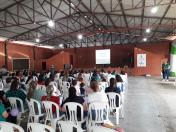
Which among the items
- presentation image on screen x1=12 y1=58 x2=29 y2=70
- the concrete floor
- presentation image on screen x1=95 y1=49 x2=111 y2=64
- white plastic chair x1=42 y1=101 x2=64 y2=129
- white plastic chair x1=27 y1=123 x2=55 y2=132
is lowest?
the concrete floor

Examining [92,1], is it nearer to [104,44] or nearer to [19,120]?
[19,120]

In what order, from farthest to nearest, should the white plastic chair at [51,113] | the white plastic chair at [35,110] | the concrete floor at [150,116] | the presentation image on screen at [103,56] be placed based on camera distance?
the presentation image on screen at [103,56]
the concrete floor at [150,116]
the white plastic chair at [35,110]
the white plastic chair at [51,113]

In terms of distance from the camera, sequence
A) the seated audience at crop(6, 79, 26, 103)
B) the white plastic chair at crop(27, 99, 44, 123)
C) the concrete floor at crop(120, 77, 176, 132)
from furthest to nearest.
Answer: the seated audience at crop(6, 79, 26, 103) → the concrete floor at crop(120, 77, 176, 132) → the white plastic chair at crop(27, 99, 44, 123)

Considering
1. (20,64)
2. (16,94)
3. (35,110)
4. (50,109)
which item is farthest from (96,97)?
(20,64)

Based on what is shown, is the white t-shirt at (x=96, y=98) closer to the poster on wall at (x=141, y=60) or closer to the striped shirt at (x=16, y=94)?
the striped shirt at (x=16, y=94)

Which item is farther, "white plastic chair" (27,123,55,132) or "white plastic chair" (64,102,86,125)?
"white plastic chair" (64,102,86,125)

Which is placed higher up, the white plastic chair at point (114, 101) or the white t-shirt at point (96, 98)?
the white t-shirt at point (96, 98)

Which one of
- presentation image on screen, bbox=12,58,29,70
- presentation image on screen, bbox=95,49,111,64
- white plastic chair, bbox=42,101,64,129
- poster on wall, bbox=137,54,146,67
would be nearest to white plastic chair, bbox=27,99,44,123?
white plastic chair, bbox=42,101,64,129

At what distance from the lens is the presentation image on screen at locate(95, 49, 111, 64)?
21.8 m

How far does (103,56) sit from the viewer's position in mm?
21984

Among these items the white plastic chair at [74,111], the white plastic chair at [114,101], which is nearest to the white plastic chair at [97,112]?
the white plastic chair at [74,111]

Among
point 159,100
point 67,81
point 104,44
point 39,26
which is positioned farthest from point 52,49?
A: point 159,100

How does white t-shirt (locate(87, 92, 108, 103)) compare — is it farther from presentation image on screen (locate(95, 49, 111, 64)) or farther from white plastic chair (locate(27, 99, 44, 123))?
presentation image on screen (locate(95, 49, 111, 64))

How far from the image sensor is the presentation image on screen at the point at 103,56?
21.8 metres
